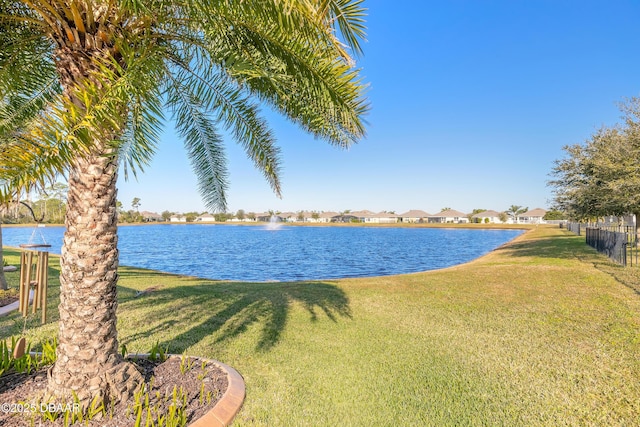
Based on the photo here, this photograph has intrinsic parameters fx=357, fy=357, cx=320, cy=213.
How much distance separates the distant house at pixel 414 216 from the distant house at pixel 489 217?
20.2 metres

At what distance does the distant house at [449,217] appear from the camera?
137m

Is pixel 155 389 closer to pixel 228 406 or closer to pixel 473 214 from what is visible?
pixel 228 406

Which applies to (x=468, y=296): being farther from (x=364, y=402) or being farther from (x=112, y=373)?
(x=112, y=373)

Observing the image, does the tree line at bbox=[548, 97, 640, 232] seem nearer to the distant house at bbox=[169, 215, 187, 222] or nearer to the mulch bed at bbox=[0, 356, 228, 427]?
the mulch bed at bbox=[0, 356, 228, 427]

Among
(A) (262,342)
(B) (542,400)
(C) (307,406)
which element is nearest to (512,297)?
(B) (542,400)

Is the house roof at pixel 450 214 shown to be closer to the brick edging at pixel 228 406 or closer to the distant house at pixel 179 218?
the distant house at pixel 179 218

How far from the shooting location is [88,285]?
11.9 ft

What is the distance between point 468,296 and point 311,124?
7.38 metres

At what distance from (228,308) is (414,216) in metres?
145

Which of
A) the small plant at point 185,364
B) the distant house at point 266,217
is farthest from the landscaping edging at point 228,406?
the distant house at point 266,217

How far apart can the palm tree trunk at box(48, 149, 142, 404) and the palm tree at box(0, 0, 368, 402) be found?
10mm

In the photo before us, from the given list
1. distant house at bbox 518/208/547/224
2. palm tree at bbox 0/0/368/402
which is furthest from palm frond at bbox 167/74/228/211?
distant house at bbox 518/208/547/224

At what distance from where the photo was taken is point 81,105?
3414 mm

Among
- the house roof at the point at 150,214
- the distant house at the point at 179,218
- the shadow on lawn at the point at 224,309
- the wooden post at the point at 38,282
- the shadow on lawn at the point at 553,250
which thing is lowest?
the shadow on lawn at the point at 224,309
